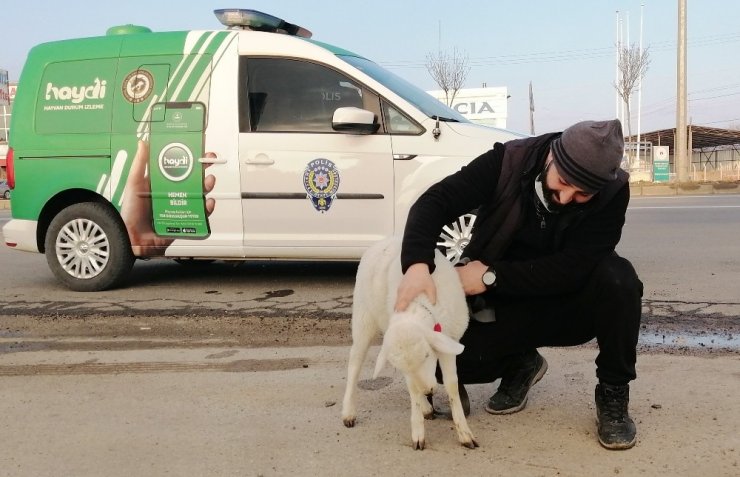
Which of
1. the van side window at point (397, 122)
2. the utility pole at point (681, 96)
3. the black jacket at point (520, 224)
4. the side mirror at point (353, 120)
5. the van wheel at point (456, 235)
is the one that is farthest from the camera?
the utility pole at point (681, 96)

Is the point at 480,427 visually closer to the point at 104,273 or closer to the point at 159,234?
the point at 159,234

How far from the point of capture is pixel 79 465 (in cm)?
261

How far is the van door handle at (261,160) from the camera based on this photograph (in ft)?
18.3

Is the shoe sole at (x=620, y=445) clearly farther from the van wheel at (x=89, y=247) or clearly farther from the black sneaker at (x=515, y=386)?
the van wheel at (x=89, y=247)

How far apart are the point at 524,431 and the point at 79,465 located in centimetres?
177

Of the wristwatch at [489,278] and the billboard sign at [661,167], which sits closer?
the wristwatch at [489,278]

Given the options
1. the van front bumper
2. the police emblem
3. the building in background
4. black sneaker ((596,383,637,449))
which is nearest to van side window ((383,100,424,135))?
the police emblem

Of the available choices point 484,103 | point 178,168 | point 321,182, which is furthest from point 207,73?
point 484,103

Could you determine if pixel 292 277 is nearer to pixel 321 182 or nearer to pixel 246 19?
pixel 321 182

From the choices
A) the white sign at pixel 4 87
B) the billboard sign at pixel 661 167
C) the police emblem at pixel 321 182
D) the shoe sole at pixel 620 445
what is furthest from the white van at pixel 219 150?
the white sign at pixel 4 87

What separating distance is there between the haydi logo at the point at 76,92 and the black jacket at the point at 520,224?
4.22m

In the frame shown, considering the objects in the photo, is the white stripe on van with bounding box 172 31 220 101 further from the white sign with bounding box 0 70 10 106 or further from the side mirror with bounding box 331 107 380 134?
the white sign with bounding box 0 70 10 106

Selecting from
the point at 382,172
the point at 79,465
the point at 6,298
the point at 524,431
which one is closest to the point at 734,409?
the point at 524,431

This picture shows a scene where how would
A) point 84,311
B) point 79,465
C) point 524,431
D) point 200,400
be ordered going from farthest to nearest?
point 84,311, point 200,400, point 524,431, point 79,465
